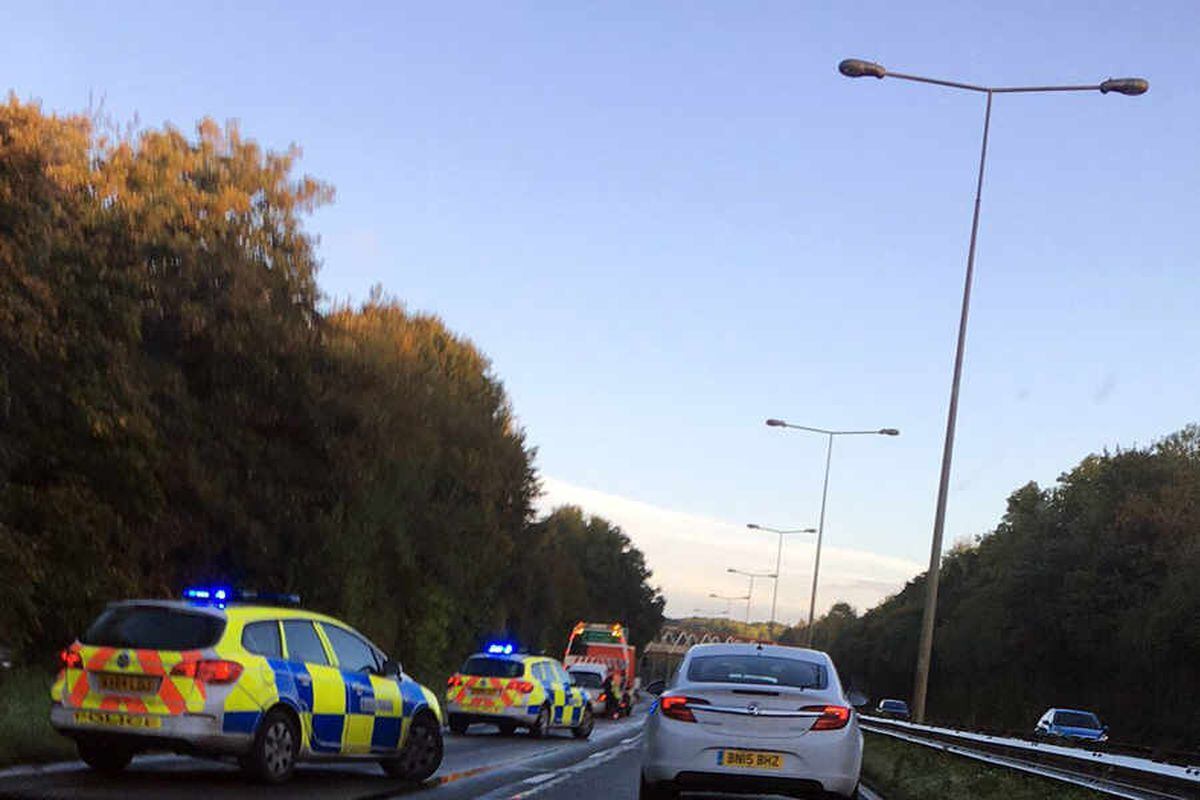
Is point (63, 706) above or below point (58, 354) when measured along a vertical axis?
below

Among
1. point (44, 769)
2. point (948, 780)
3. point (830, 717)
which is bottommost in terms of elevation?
point (44, 769)

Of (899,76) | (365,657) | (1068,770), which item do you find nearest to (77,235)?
(899,76)

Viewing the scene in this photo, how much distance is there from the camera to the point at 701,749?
13852mm

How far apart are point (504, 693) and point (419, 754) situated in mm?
13298

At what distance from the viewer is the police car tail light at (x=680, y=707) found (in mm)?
14055

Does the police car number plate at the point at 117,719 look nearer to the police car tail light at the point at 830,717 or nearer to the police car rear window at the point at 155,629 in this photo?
the police car rear window at the point at 155,629

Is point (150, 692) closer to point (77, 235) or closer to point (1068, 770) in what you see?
point (1068, 770)

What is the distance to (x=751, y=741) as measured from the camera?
13.8 meters

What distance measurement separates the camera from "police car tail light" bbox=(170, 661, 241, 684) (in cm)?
1340

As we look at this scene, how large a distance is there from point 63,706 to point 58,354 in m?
16.9

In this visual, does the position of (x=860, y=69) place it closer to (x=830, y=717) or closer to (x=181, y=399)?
(x=181, y=399)

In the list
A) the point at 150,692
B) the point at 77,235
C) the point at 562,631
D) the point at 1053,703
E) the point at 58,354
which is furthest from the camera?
the point at 562,631

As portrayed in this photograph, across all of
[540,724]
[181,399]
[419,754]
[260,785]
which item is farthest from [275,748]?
[181,399]

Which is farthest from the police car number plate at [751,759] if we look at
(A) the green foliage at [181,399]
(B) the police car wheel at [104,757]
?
(A) the green foliage at [181,399]
